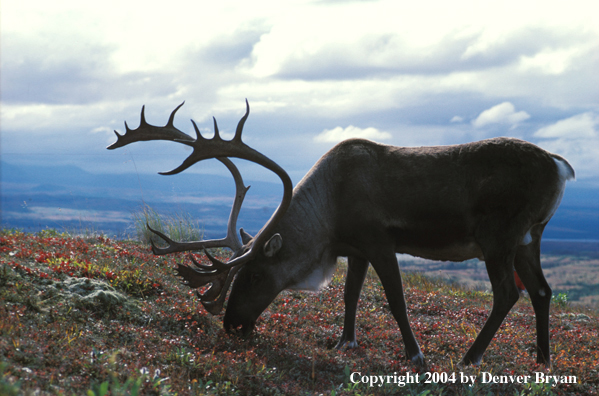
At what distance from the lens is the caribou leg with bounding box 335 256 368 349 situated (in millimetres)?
6914

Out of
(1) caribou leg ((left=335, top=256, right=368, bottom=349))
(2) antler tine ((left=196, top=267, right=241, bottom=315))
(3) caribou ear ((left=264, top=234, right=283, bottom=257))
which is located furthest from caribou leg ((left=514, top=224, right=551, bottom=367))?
(2) antler tine ((left=196, top=267, right=241, bottom=315))

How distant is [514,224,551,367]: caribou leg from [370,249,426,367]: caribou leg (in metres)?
1.71

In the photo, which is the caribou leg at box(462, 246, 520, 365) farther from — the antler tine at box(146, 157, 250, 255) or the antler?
the antler tine at box(146, 157, 250, 255)

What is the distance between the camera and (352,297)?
702cm

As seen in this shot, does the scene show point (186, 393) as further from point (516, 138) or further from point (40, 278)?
point (516, 138)

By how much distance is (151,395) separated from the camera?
3998 millimetres

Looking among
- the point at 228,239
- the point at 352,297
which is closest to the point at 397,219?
the point at 352,297

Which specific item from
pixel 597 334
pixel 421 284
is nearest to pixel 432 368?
pixel 597 334

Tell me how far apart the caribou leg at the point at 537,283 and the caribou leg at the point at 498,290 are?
618 mm

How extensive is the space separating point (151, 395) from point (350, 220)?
10.5 ft

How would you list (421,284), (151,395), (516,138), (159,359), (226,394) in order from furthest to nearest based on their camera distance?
(421,284) < (516,138) < (159,359) < (226,394) < (151,395)

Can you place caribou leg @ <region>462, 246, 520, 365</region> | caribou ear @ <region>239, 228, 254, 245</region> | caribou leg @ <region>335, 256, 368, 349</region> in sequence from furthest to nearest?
1. caribou ear @ <region>239, 228, 254, 245</region>
2. caribou leg @ <region>335, 256, 368, 349</region>
3. caribou leg @ <region>462, 246, 520, 365</region>

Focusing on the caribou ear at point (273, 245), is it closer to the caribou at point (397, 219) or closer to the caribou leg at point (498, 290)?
the caribou at point (397, 219)

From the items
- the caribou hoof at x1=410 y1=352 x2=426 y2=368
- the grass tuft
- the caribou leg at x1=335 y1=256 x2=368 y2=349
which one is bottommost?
the caribou hoof at x1=410 y1=352 x2=426 y2=368
